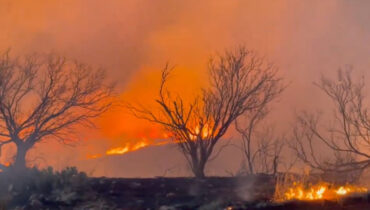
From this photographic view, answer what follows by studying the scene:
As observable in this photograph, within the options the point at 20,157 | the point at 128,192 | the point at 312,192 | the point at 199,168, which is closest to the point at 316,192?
the point at 312,192

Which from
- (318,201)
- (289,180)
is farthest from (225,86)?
(318,201)

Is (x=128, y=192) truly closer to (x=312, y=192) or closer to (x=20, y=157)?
(x=312, y=192)

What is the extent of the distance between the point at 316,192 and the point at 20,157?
15.2m

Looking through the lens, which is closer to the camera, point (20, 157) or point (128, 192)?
point (128, 192)

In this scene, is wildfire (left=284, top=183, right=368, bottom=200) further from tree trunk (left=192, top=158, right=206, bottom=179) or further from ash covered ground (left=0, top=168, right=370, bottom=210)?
tree trunk (left=192, top=158, right=206, bottom=179)

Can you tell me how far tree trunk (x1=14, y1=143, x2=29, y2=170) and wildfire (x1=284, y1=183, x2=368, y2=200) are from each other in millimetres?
13476

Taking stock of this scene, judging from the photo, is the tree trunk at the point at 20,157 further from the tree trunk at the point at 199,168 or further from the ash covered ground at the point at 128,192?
the tree trunk at the point at 199,168

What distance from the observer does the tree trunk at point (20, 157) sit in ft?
Answer: 73.3

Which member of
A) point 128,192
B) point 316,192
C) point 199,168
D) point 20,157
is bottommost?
point 316,192

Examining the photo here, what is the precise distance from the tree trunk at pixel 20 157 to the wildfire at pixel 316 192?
→ 13.5 meters

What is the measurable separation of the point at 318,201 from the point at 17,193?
10.6 metres

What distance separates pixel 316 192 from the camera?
12.8 meters

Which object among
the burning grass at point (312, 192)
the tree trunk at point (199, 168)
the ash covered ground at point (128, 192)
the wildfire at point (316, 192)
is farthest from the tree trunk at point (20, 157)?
the wildfire at point (316, 192)

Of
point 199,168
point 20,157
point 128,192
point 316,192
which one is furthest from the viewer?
point 20,157
